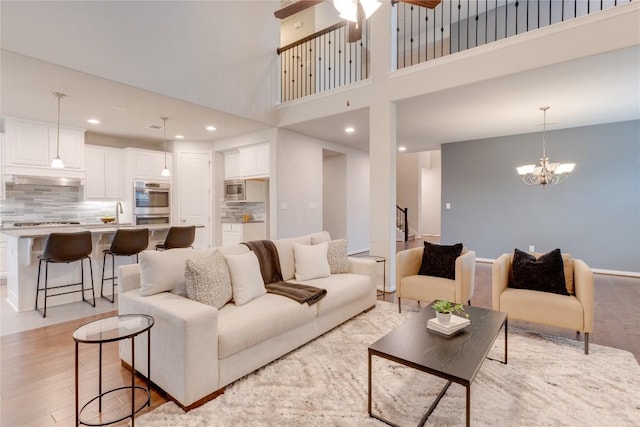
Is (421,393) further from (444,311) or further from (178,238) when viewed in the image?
(178,238)

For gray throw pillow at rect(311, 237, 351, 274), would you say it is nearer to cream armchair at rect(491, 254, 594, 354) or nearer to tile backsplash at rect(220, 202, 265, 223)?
cream armchair at rect(491, 254, 594, 354)

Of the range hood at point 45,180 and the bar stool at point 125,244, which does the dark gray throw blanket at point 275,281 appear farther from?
the range hood at point 45,180

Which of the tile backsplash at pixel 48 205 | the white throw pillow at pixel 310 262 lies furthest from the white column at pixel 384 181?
the tile backsplash at pixel 48 205

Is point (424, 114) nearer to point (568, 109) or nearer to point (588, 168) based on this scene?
A: point (568, 109)

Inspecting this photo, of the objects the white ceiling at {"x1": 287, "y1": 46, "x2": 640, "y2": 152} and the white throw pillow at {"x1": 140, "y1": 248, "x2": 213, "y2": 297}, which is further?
the white ceiling at {"x1": 287, "y1": 46, "x2": 640, "y2": 152}

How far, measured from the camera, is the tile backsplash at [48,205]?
511cm

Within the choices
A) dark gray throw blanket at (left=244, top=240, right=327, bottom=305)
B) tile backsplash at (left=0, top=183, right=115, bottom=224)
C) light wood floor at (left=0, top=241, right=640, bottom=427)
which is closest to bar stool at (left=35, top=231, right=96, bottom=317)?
light wood floor at (left=0, top=241, right=640, bottom=427)

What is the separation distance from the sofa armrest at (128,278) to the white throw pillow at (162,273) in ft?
0.49

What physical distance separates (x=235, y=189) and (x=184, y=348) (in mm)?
4860

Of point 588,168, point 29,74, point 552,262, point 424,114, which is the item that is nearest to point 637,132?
point 588,168

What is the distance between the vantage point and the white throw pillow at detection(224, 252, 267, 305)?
2.42 meters

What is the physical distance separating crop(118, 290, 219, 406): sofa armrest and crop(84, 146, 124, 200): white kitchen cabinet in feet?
15.9

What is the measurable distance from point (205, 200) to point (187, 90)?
2.92 m

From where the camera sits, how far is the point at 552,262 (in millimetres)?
2797
